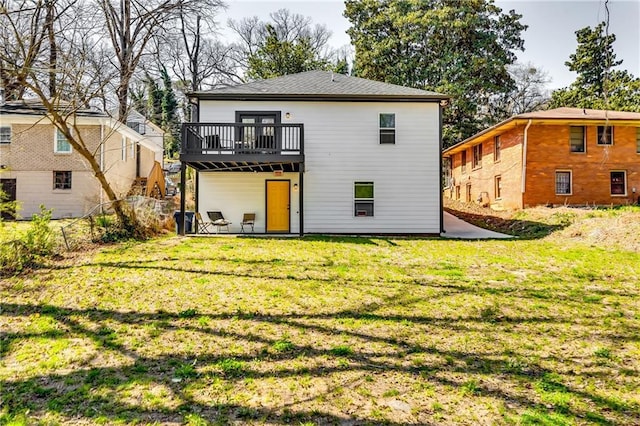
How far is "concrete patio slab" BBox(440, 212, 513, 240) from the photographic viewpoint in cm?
1449

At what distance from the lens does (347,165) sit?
1449 cm

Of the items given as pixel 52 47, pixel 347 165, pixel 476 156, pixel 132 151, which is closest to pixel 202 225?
pixel 347 165

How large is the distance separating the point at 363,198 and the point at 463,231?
4.59 metres

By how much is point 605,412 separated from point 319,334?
2960mm

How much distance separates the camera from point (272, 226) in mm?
14609

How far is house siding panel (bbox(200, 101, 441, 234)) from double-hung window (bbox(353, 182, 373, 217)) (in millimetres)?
163

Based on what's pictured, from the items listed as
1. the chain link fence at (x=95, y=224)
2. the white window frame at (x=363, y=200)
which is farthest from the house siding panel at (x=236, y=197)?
the white window frame at (x=363, y=200)

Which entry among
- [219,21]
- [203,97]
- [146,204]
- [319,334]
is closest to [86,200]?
[146,204]

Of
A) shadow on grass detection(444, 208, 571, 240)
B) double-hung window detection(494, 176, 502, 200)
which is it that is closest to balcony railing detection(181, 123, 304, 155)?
shadow on grass detection(444, 208, 571, 240)

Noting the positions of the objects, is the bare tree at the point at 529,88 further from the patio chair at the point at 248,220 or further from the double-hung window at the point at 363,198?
the patio chair at the point at 248,220

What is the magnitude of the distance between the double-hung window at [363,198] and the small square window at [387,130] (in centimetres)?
167

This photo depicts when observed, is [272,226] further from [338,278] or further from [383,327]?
[383,327]

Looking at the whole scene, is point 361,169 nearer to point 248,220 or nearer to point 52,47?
point 248,220

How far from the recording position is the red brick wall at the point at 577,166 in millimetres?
18531
